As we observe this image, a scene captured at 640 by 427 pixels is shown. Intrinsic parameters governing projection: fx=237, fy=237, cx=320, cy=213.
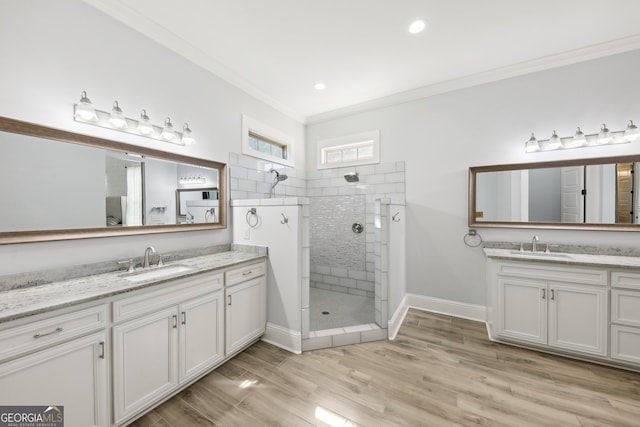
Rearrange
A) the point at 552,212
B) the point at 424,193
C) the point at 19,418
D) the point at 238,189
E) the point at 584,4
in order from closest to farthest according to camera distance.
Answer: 1. the point at 19,418
2. the point at 584,4
3. the point at 552,212
4. the point at 238,189
5. the point at 424,193

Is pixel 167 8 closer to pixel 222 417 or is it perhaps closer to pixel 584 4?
pixel 222 417

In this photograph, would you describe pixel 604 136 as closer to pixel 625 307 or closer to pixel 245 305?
pixel 625 307

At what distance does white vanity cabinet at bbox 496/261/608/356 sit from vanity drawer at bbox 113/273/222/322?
2750 mm

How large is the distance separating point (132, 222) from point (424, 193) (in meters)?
3.21

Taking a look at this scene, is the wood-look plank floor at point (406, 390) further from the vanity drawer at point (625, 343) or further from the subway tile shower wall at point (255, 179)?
the subway tile shower wall at point (255, 179)

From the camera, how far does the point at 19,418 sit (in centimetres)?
113

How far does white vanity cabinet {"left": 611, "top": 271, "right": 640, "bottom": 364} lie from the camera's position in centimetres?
191

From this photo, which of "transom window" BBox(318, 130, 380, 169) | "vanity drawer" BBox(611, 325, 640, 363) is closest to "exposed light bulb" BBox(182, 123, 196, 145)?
"transom window" BBox(318, 130, 380, 169)

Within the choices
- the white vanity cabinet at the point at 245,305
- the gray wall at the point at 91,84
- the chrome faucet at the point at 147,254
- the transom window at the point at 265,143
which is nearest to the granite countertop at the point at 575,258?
the white vanity cabinet at the point at 245,305

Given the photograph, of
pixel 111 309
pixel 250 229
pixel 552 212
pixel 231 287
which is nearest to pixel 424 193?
pixel 552 212

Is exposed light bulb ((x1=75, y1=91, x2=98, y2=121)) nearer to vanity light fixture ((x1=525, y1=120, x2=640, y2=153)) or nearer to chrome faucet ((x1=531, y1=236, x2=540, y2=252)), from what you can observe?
vanity light fixture ((x1=525, y1=120, x2=640, y2=153))

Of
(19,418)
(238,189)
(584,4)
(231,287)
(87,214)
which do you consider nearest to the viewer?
(19,418)

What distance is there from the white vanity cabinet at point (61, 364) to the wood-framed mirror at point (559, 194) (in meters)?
3.50

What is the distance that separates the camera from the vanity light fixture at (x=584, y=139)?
222cm
